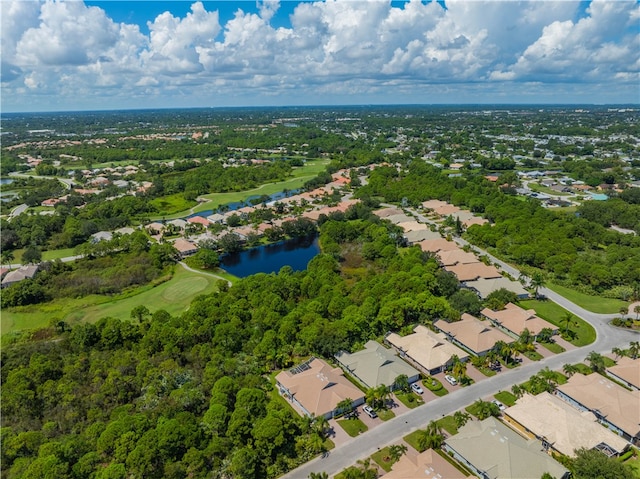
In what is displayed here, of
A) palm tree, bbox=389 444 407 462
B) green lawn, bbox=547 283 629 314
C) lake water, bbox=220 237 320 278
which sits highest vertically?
palm tree, bbox=389 444 407 462

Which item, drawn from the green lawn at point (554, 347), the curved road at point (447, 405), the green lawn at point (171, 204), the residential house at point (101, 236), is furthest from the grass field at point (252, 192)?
the green lawn at point (554, 347)

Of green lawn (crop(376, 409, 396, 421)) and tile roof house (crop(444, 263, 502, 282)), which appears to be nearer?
green lawn (crop(376, 409, 396, 421))

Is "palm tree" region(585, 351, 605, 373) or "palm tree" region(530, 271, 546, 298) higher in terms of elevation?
"palm tree" region(530, 271, 546, 298)

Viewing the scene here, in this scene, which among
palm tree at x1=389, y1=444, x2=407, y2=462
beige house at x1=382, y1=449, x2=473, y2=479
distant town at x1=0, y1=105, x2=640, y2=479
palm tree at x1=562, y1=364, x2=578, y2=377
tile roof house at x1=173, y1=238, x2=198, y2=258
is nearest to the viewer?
beige house at x1=382, y1=449, x2=473, y2=479

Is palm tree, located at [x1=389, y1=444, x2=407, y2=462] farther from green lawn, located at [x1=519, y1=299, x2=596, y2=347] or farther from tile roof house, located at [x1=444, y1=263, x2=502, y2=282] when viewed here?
tile roof house, located at [x1=444, y1=263, x2=502, y2=282]

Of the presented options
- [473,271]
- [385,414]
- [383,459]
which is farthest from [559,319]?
[383,459]

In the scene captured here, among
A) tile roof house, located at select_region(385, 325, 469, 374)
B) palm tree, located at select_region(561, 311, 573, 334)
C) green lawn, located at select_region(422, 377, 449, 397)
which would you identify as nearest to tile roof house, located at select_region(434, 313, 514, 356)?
tile roof house, located at select_region(385, 325, 469, 374)

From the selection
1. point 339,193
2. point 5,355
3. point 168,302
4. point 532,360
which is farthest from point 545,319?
point 339,193

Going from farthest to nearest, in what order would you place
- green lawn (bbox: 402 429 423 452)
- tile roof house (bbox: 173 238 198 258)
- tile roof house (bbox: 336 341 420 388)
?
tile roof house (bbox: 173 238 198 258) → tile roof house (bbox: 336 341 420 388) → green lawn (bbox: 402 429 423 452)
